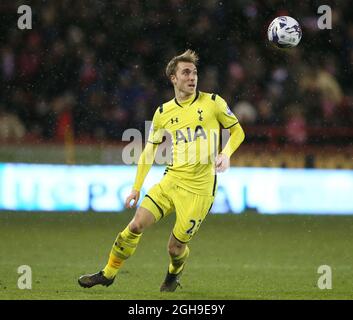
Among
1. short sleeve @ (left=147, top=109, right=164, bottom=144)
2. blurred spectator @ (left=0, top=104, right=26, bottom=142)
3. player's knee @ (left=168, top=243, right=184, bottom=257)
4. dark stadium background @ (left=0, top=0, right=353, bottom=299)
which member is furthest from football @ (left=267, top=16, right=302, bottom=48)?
blurred spectator @ (left=0, top=104, right=26, bottom=142)

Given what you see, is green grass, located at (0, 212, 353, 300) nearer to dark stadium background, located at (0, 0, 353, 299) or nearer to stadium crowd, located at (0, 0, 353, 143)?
dark stadium background, located at (0, 0, 353, 299)

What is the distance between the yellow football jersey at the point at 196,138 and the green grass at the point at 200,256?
39.5 inches

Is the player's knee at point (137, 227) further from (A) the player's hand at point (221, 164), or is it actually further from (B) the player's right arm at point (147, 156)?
(A) the player's hand at point (221, 164)

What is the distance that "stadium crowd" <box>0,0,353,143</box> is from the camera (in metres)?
16.0

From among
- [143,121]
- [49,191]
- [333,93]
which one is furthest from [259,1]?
[49,191]

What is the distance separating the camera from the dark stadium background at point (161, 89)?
44.8 feet

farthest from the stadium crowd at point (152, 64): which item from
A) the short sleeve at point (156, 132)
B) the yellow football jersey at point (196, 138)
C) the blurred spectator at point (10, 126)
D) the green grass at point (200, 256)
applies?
the yellow football jersey at point (196, 138)

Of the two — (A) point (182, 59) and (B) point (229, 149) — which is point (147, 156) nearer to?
(B) point (229, 149)

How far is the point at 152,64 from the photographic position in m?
16.9

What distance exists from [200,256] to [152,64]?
6541 millimetres

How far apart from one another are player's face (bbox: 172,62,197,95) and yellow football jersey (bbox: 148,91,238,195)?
0.16m

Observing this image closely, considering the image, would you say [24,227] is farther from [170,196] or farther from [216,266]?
[170,196]

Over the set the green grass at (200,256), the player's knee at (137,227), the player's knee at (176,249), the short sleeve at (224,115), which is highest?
the short sleeve at (224,115)

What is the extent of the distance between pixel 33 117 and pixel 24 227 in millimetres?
3156
